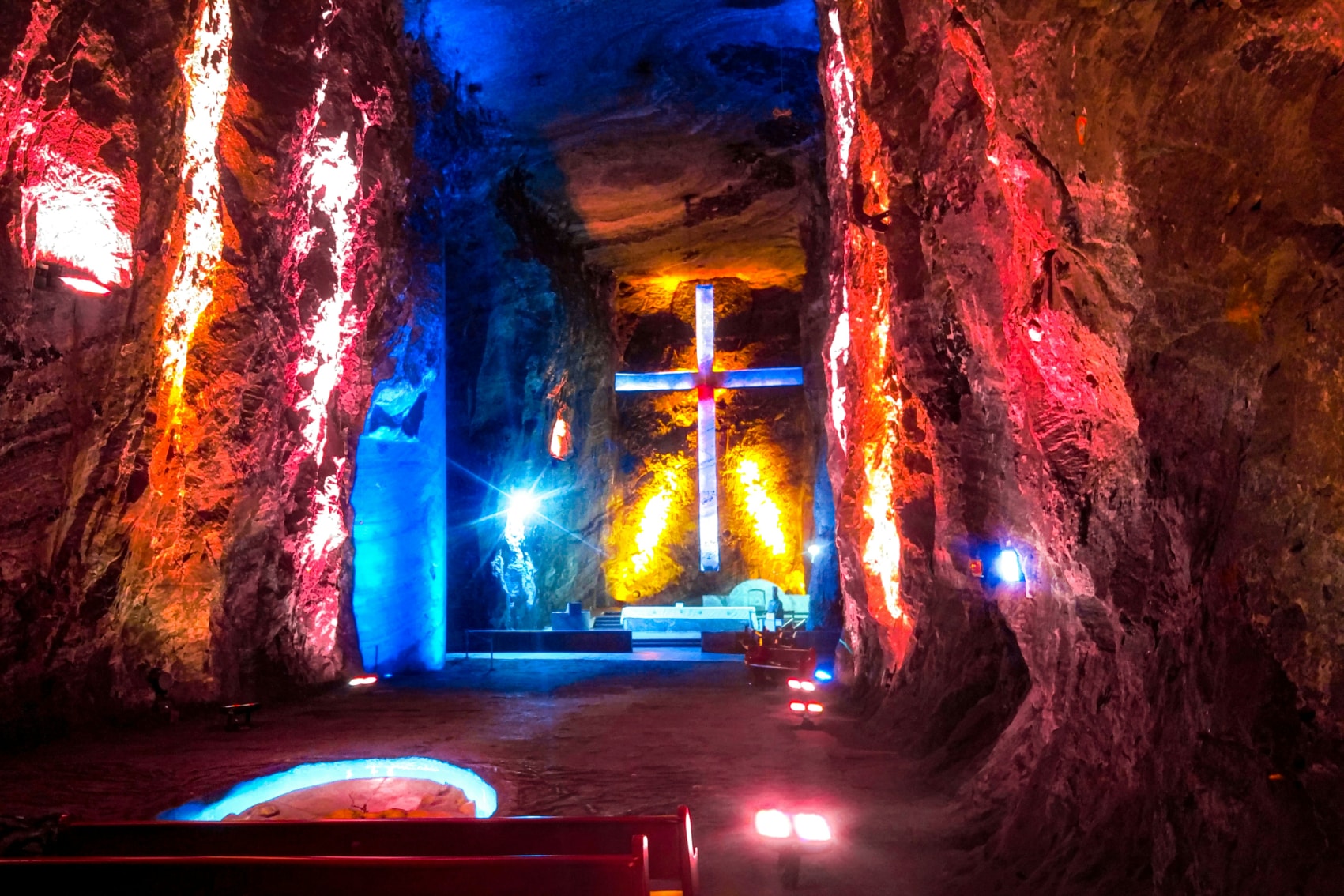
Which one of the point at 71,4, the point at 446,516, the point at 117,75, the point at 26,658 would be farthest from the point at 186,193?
the point at 446,516

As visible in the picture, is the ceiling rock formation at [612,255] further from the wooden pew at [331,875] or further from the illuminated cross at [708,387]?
the wooden pew at [331,875]

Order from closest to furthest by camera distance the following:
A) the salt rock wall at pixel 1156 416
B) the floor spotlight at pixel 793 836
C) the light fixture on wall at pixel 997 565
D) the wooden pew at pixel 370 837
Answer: the salt rock wall at pixel 1156 416, the wooden pew at pixel 370 837, the floor spotlight at pixel 793 836, the light fixture on wall at pixel 997 565

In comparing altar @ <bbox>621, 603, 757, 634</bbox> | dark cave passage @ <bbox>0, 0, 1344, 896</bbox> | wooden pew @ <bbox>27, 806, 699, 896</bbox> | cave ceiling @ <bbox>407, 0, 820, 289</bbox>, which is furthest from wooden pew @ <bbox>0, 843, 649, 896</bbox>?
altar @ <bbox>621, 603, 757, 634</bbox>

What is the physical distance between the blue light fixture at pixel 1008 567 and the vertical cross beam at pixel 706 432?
12.2m

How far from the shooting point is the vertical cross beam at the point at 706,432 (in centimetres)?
1770

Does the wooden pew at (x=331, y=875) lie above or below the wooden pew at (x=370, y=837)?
above

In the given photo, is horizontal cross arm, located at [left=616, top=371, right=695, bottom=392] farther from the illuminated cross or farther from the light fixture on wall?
the light fixture on wall

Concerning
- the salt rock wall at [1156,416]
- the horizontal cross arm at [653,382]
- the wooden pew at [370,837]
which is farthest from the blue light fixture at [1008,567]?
the horizontal cross arm at [653,382]

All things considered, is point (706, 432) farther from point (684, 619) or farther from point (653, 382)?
point (684, 619)

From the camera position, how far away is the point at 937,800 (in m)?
5.17

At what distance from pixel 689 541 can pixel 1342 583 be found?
1633cm

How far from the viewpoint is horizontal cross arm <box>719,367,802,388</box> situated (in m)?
17.4

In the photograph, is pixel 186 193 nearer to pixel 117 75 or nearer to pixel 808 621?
pixel 117 75

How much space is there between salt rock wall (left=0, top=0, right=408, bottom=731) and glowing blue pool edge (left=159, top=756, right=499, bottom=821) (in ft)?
7.30
